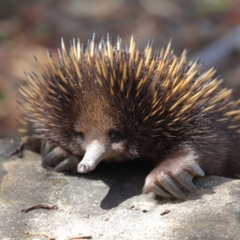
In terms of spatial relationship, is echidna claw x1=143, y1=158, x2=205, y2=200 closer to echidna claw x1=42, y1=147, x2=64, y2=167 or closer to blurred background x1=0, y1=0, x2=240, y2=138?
echidna claw x1=42, y1=147, x2=64, y2=167

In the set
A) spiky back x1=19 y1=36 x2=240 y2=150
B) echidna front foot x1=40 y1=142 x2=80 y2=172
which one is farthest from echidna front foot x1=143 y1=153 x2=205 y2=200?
echidna front foot x1=40 y1=142 x2=80 y2=172

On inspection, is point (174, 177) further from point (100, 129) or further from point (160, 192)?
point (100, 129)

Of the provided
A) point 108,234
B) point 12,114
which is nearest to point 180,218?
point 108,234

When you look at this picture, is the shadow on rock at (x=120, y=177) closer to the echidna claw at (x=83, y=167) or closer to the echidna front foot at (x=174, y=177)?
the echidna front foot at (x=174, y=177)

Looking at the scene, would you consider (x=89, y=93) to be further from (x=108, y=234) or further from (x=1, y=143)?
(x=1, y=143)

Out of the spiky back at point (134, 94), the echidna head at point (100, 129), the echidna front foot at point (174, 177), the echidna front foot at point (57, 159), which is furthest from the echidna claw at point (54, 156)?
the echidna front foot at point (174, 177)

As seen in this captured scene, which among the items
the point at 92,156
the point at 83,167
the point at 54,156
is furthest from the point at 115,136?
the point at 54,156
